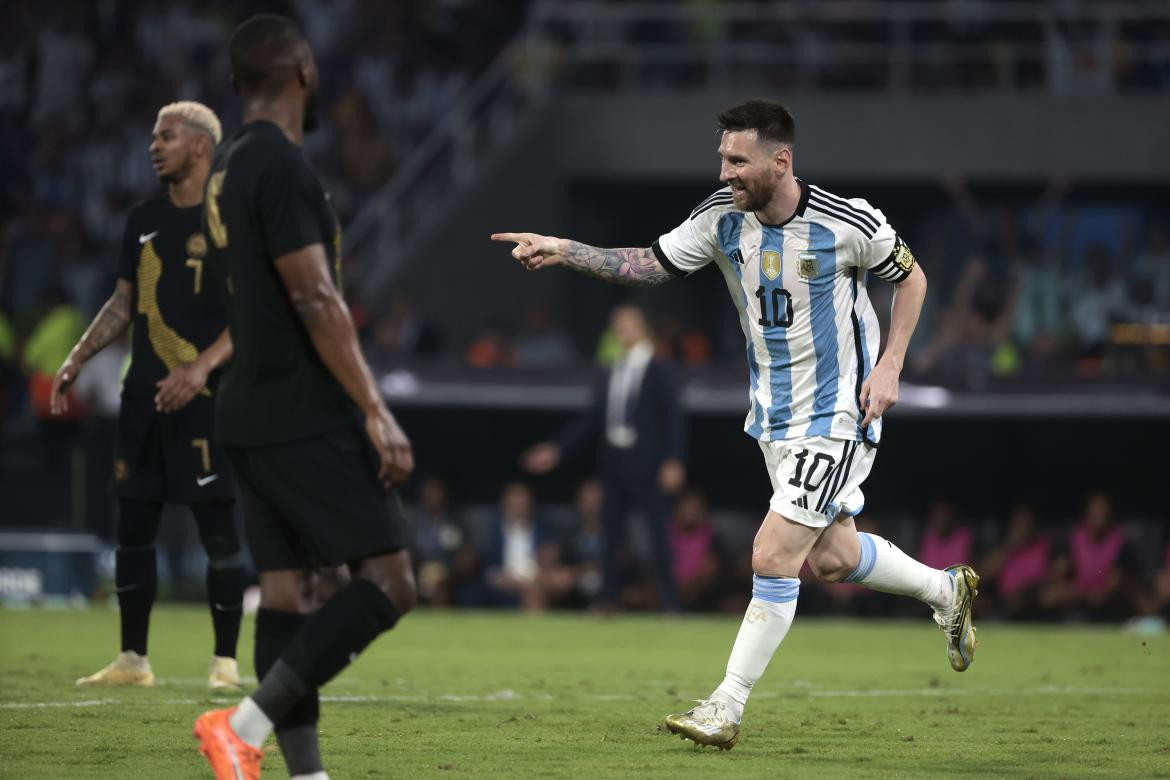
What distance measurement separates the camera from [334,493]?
5766 millimetres

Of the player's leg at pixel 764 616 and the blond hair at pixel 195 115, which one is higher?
the blond hair at pixel 195 115

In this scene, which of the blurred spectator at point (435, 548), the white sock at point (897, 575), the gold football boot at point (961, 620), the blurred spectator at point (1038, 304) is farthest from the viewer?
the blurred spectator at point (1038, 304)

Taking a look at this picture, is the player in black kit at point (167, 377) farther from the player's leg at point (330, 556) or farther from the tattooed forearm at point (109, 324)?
the player's leg at point (330, 556)

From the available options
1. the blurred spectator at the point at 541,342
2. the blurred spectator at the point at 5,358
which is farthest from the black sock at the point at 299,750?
the blurred spectator at the point at 5,358

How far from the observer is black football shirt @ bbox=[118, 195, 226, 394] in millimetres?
9125

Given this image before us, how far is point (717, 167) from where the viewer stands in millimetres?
23500

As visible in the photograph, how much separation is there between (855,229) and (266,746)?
3.06 m

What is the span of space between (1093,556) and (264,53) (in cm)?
1246

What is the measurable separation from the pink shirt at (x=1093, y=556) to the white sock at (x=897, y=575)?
8863 mm

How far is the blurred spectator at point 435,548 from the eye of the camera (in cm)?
1794

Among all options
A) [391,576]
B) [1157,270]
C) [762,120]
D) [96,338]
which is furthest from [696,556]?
[391,576]

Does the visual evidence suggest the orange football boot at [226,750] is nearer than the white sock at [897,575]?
Yes

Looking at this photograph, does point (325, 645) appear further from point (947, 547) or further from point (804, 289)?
point (947, 547)

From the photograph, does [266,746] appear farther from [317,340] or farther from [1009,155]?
[1009,155]
